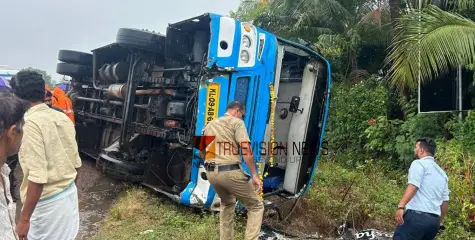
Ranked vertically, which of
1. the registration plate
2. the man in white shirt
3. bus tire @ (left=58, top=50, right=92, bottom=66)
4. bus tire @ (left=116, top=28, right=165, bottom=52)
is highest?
bus tire @ (left=116, top=28, right=165, bottom=52)

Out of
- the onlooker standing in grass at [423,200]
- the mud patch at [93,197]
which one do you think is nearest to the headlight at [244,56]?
the onlooker standing in grass at [423,200]

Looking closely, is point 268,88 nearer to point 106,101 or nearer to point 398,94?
point 106,101

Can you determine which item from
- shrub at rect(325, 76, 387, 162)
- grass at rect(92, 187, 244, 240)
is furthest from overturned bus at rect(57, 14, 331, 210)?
shrub at rect(325, 76, 387, 162)

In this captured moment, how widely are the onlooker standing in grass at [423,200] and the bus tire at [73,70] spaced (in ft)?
19.2

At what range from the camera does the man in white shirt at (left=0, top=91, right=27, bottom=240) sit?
4.88 feet

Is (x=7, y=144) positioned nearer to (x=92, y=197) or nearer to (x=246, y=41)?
(x=246, y=41)

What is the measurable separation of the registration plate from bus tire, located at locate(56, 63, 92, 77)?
4106 millimetres

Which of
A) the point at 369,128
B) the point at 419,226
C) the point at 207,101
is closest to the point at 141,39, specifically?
the point at 207,101

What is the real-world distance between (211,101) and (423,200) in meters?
2.10

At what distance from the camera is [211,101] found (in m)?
4.00

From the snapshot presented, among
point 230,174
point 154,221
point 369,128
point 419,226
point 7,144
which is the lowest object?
point 154,221

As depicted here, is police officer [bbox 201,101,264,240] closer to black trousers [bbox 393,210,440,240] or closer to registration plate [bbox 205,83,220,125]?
registration plate [bbox 205,83,220,125]

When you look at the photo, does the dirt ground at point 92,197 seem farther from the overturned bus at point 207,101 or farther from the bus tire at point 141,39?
the bus tire at point 141,39

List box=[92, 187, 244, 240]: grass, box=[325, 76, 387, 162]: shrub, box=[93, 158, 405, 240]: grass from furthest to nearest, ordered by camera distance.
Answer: box=[325, 76, 387, 162]: shrub, box=[93, 158, 405, 240]: grass, box=[92, 187, 244, 240]: grass
